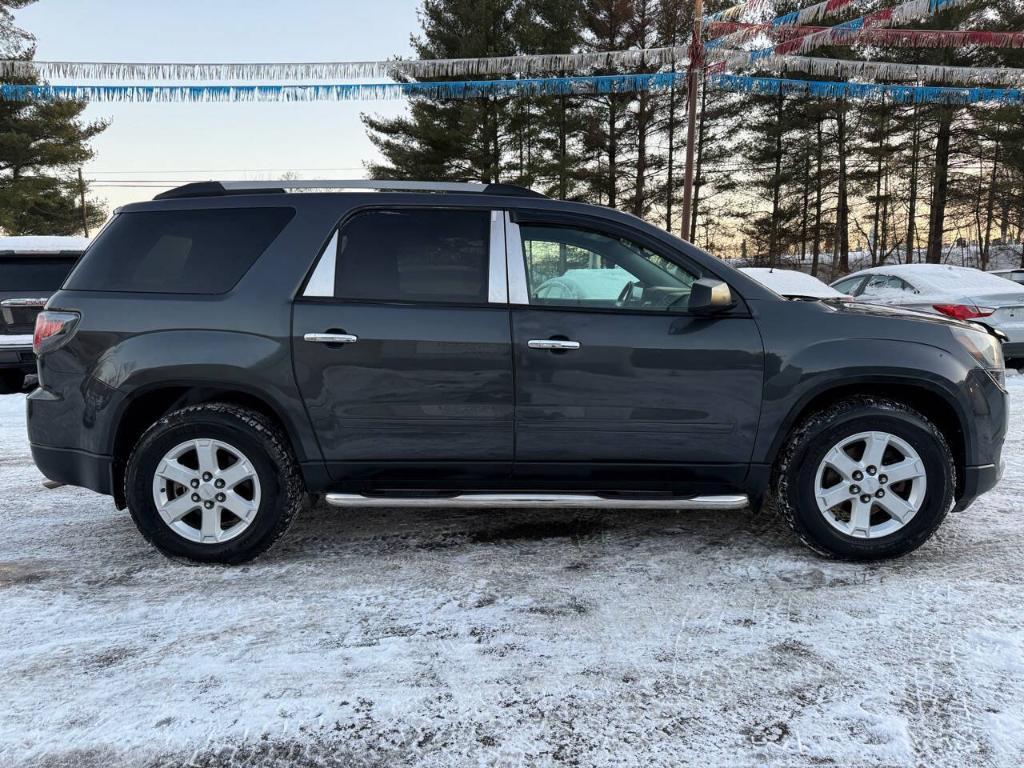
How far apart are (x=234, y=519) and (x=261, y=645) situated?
963 mm

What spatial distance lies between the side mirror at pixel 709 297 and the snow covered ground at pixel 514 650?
1.25 meters

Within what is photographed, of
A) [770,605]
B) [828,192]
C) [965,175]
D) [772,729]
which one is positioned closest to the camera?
[772,729]

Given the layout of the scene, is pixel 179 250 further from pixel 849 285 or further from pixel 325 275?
pixel 849 285

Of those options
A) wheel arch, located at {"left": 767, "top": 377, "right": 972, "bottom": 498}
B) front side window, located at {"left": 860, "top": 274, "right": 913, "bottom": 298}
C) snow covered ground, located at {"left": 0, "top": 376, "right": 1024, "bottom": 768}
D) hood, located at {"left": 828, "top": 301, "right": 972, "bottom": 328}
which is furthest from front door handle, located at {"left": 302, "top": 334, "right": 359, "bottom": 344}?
front side window, located at {"left": 860, "top": 274, "right": 913, "bottom": 298}

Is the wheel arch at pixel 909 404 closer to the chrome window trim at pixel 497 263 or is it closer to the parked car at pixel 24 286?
the chrome window trim at pixel 497 263

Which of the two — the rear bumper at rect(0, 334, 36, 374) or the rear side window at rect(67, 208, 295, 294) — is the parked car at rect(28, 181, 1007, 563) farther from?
the rear bumper at rect(0, 334, 36, 374)

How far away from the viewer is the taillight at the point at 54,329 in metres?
3.37

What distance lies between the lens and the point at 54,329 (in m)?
3.39

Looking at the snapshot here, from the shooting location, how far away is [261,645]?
2.66 m

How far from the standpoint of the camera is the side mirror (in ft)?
10.7

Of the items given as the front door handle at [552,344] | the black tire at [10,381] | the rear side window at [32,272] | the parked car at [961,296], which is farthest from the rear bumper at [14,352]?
the parked car at [961,296]

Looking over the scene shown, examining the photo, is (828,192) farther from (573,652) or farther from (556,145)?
(573,652)

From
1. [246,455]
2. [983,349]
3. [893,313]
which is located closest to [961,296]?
[983,349]

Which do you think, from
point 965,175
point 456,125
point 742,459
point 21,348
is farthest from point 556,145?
point 742,459
